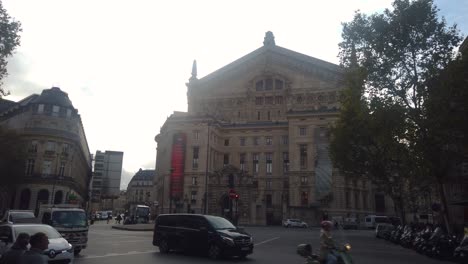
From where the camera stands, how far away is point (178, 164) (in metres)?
70.2

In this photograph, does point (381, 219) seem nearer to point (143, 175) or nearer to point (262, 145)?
point (262, 145)

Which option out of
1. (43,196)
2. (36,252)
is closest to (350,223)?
(43,196)

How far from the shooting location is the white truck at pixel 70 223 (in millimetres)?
16981

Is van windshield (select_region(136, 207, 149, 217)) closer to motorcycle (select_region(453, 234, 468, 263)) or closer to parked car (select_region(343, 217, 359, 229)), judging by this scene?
parked car (select_region(343, 217, 359, 229))

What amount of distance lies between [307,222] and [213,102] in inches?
1291

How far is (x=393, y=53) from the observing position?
2734 cm

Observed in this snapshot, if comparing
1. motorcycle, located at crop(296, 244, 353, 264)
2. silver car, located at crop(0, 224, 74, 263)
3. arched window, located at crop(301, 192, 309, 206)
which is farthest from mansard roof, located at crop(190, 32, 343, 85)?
motorcycle, located at crop(296, 244, 353, 264)

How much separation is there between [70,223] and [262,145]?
192 ft

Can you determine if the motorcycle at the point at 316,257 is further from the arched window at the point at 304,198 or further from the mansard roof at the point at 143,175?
the mansard roof at the point at 143,175

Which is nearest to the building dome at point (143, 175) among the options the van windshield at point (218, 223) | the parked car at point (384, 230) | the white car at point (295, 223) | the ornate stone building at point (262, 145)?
the ornate stone building at point (262, 145)

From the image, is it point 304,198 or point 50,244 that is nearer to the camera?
point 50,244

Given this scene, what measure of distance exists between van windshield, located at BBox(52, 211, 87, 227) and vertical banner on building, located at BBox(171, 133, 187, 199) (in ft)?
167

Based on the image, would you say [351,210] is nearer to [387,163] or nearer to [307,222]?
[307,222]

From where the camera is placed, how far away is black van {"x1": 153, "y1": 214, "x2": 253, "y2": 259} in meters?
16.1
